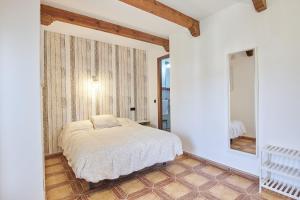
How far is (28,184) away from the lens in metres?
1.09

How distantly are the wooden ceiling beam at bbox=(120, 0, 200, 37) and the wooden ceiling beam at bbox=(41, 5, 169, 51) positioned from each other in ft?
3.23

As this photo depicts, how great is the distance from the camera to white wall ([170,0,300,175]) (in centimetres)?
200

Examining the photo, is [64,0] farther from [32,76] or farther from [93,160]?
[93,160]

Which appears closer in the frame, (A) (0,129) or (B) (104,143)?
(A) (0,129)

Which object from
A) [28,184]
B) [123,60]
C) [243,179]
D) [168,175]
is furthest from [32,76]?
[123,60]

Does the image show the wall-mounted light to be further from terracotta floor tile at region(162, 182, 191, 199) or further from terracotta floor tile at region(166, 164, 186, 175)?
terracotta floor tile at region(162, 182, 191, 199)

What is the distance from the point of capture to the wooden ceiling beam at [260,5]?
2092 millimetres

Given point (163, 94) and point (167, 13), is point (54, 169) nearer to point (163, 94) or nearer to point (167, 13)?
point (167, 13)

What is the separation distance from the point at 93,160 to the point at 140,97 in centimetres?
279

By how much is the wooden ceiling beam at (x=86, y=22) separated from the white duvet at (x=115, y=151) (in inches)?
71.4

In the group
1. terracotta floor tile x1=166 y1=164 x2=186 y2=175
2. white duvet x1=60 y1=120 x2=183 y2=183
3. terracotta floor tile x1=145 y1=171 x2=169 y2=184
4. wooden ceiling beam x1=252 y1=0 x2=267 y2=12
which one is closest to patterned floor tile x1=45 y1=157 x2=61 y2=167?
white duvet x1=60 y1=120 x2=183 y2=183

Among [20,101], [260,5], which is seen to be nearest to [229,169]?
[260,5]

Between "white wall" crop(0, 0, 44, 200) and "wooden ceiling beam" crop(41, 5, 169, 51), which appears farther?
"wooden ceiling beam" crop(41, 5, 169, 51)

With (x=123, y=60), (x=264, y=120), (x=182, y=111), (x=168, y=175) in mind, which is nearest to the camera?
(x=264, y=120)
